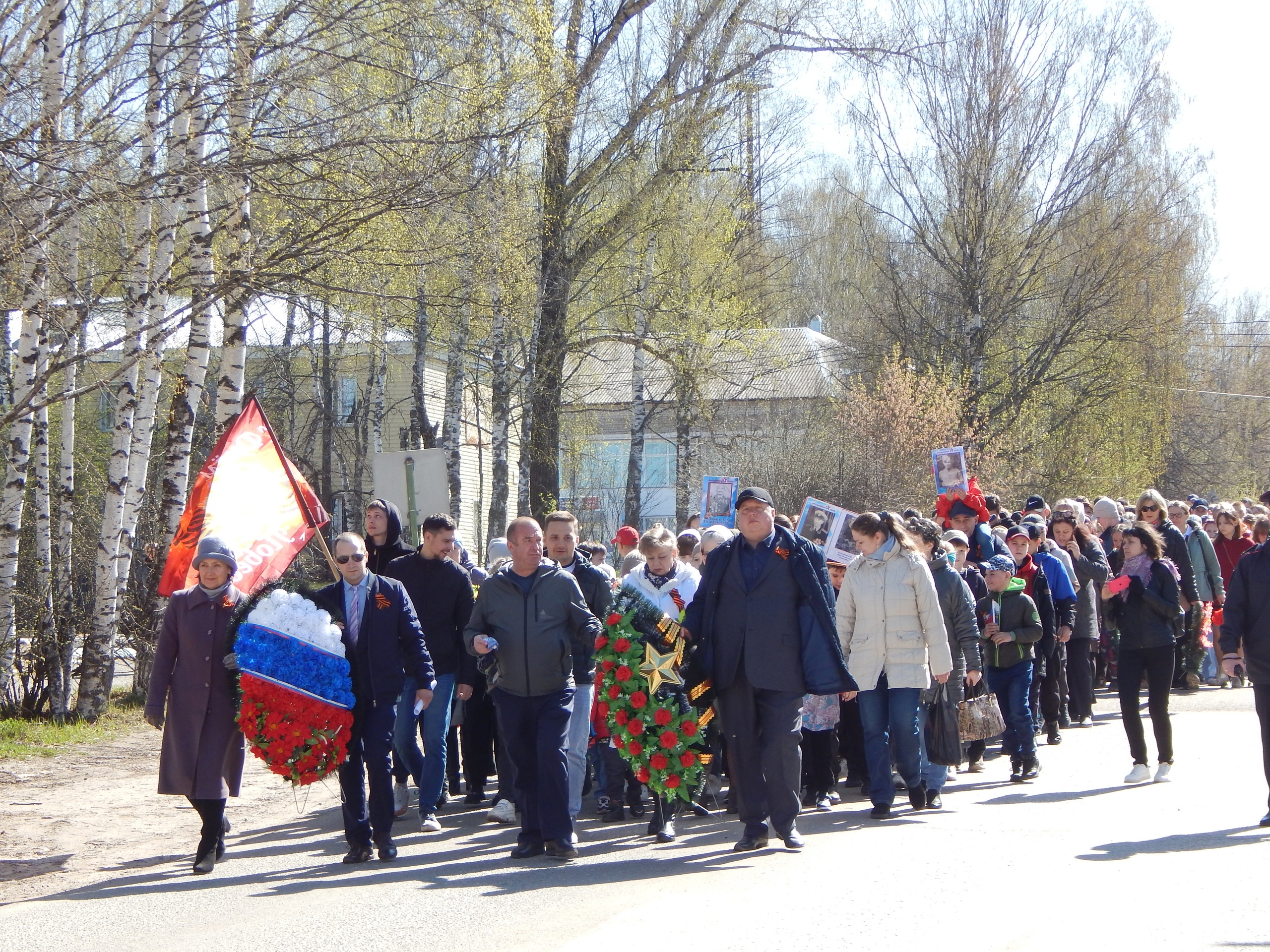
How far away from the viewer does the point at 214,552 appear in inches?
302

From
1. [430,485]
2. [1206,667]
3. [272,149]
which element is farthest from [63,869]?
[1206,667]

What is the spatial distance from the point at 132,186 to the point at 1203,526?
541 inches

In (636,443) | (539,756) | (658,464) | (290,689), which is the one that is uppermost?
(658,464)

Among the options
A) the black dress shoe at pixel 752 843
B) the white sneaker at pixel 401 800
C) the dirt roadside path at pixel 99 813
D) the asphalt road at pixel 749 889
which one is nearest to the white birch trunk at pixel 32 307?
the dirt roadside path at pixel 99 813

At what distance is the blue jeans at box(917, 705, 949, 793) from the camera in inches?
347

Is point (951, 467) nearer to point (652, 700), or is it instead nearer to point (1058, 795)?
point (1058, 795)

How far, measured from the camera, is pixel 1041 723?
1251cm

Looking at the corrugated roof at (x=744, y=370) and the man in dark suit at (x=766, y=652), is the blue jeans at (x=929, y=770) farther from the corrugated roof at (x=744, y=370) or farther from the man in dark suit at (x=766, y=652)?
the corrugated roof at (x=744, y=370)

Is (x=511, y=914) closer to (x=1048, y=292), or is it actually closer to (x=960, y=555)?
(x=960, y=555)

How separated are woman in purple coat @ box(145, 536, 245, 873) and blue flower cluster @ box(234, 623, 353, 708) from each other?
0.41 ft

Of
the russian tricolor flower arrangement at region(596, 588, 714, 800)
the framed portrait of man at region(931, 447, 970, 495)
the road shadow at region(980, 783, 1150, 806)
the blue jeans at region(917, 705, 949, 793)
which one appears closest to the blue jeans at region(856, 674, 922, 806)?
the blue jeans at region(917, 705, 949, 793)

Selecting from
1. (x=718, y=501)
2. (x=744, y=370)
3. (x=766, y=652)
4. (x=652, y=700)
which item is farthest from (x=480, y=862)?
(x=744, y=370)

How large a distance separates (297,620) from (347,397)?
3623 cm

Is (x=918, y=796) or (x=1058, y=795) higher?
(x=918, y=796)
